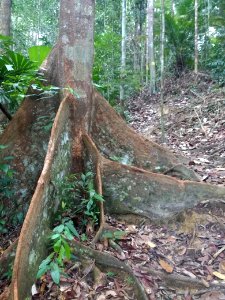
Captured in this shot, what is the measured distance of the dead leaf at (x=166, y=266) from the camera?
3.35m

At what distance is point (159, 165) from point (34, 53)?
256cm

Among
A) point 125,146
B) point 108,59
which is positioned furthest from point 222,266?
point 108,59

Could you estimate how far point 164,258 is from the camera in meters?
3.53

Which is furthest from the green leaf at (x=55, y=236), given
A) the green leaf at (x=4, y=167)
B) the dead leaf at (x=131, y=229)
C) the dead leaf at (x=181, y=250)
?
the dead leaf at (x=181, y=250)

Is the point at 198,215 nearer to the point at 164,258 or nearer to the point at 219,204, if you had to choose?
the point at 219,204

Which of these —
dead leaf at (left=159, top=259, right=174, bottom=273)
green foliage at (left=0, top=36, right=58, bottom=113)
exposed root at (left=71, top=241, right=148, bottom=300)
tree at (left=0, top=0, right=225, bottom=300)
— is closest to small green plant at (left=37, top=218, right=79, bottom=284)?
exposed root at (left=71, top=241, right=148, bottom=300)

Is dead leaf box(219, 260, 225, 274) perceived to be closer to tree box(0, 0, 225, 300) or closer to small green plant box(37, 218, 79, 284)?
tree box(0, 0, 225, 300)

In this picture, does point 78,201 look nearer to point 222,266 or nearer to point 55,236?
point 55,236

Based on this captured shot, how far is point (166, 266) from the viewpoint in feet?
11.2

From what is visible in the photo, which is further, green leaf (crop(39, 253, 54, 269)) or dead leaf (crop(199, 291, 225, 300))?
dead leaf (crop(199, 291, 225, 300))

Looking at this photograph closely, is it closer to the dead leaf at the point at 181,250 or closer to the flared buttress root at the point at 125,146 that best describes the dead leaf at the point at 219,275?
the dead leaf at the point at 181,250

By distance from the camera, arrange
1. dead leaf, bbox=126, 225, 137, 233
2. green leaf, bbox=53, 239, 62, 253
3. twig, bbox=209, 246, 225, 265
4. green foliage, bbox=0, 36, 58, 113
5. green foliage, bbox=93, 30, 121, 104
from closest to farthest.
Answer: green leaf, bbox=53, 239, 62, 253 → twig, bbox=209, 246, 225, 265 → dead leaf, bbox=126, 225, 137, 233 → green foliage, bbox=0, 36, 58, 113 → green foliage, bbox=93, 30, 121, 104

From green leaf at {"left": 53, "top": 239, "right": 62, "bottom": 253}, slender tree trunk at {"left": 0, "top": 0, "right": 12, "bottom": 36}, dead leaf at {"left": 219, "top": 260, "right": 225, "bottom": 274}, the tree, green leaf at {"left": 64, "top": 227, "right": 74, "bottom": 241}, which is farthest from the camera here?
slender tree trunk at {"left": 0, "top": 0, "right": 12, "bottom": 36}

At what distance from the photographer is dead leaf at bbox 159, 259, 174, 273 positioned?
11.0ft
